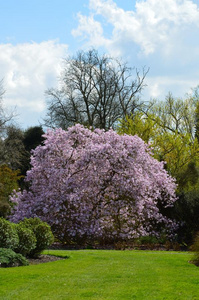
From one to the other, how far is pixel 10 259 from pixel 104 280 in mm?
2983

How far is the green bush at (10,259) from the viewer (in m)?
9.76

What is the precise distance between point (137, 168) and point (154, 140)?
32.6ft

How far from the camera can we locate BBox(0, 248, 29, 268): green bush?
976 centimetres

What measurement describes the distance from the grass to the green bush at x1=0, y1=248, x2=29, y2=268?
0.62 m

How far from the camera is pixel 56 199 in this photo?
52.2 feet

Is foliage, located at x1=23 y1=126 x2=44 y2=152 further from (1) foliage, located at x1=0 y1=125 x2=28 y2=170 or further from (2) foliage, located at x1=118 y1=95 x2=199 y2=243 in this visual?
(2) foliage, located at x1=118 y1=95 x2=199 y2=243

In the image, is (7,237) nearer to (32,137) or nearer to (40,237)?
(40,237)

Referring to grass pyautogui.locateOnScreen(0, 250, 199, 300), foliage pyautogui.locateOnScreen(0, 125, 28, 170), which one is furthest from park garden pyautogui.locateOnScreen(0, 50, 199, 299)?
foliage pyautogui.locateOnScreen(0, 125, 28, 170)

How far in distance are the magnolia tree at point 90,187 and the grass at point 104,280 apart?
5330 millimetres

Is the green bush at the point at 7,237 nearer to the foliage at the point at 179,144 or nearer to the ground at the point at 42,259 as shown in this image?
the ground at the point at 42,259

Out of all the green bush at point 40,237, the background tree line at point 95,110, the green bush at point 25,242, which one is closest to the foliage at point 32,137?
the background tree line at point 95,110

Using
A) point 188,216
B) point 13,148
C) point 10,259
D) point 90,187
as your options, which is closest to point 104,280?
point 10,259

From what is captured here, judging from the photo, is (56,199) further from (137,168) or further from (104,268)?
(104,268)

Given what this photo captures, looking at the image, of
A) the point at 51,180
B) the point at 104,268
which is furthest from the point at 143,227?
the point at 104,268
